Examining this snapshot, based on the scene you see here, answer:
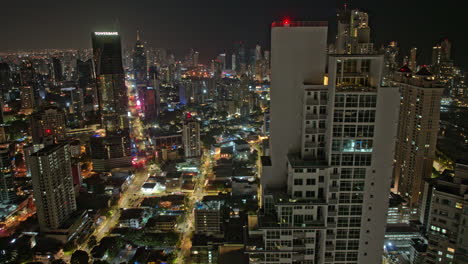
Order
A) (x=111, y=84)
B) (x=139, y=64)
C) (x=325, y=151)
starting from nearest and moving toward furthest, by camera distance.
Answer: (x=325, y=151) → (x=111, y=84) → (x=139, y=64)

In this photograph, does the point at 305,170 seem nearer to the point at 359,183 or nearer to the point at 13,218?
the point at 359,183

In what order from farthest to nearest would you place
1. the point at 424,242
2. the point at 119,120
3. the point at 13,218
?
the point at 119,120
the point at 13,218
the point at 424,242

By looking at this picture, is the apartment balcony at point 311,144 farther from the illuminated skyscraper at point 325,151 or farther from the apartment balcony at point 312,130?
the apartment balcony at point 312,130

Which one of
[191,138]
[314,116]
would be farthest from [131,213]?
[314,116]

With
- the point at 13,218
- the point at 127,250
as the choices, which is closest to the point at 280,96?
the point at 127,250

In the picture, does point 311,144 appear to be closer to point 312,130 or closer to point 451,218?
point 312,130

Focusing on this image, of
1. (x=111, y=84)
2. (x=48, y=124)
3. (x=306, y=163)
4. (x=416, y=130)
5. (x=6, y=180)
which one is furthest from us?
(x=111, y=84)

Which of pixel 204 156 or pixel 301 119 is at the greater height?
pixel 301 119

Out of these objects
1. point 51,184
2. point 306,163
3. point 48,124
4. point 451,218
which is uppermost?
point 306,163

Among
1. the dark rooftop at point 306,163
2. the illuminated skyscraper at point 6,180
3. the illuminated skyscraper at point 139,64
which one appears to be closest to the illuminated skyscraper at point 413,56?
the dark rooftop at point 306,163
